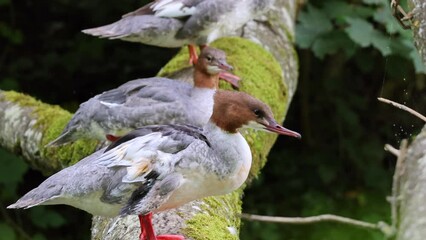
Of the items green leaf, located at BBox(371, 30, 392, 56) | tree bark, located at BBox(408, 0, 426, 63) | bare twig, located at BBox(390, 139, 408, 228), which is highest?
bare twig, located at BBox(390, 139, 408, 228)

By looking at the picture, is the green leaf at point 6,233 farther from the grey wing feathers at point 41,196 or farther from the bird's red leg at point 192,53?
the grey wing feathers at point 41,196

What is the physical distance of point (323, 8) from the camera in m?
4.82

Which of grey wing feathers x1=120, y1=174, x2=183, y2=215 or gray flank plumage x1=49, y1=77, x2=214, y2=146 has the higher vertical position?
grey wing feathers x1=120, y1=174, x2=183, y2=215

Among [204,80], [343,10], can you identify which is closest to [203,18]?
[204,80]

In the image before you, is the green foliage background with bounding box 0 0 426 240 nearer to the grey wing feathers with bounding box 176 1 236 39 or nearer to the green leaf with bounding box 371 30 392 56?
the green leaf with bounding box 371 30 392 56

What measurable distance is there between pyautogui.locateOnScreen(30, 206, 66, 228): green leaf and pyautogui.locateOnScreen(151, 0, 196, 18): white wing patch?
1.61 meters

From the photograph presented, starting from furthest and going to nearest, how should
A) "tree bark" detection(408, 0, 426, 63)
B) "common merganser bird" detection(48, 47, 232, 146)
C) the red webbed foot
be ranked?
"common merganser bird" detection(48, 47, 232, 146) → the red webbed foot → "tree bark" detection(408, 0, 426, 63)

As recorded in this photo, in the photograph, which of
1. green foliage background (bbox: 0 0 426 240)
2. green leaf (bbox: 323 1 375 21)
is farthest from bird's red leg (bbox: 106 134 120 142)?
green leaf (bbox: 323 1 375 21)

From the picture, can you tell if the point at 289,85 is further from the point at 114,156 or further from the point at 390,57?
the point at 114,156

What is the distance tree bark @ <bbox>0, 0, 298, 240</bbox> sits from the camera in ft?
7.98

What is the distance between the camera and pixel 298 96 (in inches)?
233

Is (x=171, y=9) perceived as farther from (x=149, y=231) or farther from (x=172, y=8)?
(x=149, y=231)

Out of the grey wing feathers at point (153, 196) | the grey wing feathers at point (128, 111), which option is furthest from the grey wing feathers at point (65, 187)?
the grey wing feathers at point (128, 111)

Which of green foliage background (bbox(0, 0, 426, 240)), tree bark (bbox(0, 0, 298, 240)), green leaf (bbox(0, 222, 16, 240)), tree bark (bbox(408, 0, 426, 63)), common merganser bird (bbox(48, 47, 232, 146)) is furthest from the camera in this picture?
green foliage background (bbox(0, 0, 426, 240))
